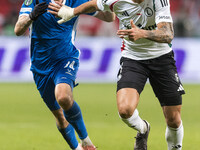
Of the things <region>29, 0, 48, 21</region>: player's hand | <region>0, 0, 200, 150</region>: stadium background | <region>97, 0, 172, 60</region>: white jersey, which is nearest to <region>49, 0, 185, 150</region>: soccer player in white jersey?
<region>97, 0, 172, 60</region>: white jersey

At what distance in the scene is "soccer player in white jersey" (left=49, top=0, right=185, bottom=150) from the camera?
598 cm

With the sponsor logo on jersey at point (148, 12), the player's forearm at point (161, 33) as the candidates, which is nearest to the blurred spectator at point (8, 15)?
the sponsor logo on jersey at point (148, 12)

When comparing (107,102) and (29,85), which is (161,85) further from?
(29,85)

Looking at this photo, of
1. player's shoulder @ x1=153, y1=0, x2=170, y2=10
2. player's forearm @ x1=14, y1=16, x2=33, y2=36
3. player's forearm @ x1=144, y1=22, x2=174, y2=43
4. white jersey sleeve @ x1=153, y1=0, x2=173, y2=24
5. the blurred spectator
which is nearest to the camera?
player's forearm @ x1=144, y1=22, x2=174, y2=43

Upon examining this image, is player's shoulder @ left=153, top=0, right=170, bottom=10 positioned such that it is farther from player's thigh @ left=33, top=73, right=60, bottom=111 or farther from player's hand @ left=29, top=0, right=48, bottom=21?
player's thigh @ left=33, top=73, right=60, bottom=111

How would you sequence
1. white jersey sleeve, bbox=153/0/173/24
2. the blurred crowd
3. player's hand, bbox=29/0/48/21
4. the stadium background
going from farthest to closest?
the blurred crowd, the stadium background, player's hand, bbox=29/0/48/21, white jersey sleeve, bbox=153/0/173/24

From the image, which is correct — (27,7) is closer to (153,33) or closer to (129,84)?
(129,84)

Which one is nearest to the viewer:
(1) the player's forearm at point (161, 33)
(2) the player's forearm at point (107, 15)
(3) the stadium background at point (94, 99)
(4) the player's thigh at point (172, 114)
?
(1) the player's forearm at point (161, 33)

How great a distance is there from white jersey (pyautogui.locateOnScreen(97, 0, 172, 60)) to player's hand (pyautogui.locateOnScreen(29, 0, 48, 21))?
2.37 ft

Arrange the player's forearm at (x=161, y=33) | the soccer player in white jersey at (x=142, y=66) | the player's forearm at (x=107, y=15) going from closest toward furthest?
the player's forearm at (x=161, y=33), the soccer player in white jersey at (x=142, y=66), the player's forearm at (x=107, y=15)

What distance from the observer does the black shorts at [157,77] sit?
6137mm

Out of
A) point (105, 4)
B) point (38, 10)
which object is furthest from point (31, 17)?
point (105, 4)

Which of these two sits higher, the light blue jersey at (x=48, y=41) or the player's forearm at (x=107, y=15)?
the player's forearm at (x=107, y=15)

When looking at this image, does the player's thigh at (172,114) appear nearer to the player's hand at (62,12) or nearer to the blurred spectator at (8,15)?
the player's hand at (62,12)
